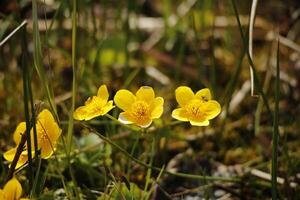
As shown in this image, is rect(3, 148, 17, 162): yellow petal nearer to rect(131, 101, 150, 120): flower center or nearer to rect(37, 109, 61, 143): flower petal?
rect(37, 109, 61, 143): flower petal

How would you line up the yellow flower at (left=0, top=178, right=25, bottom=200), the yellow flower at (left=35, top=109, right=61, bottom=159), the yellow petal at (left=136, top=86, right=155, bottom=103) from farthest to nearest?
the yellow petal at (left=136, top=86, right=155, bottom=103) < the yellow flower at (left=35, top=109, right=61, bottom=159) < the yellow flower at (left=0, top=178, right=25, bottom=200)

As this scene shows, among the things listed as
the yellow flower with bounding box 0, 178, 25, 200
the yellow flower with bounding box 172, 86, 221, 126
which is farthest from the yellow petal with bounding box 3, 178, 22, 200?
the yellow flower with bounding box 172, 86, 221, 126

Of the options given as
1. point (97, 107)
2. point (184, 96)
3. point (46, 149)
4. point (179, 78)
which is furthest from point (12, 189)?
point (179, 78)

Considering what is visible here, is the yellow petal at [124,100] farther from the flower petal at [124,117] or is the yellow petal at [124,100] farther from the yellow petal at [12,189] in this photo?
the yellow petal at [12,189]

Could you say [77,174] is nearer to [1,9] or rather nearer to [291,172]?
[291,172]

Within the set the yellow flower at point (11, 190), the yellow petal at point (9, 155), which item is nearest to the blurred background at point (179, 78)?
the yellow petal at point (9, 155)

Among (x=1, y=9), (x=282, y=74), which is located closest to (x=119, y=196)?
(x=282, y=74)
